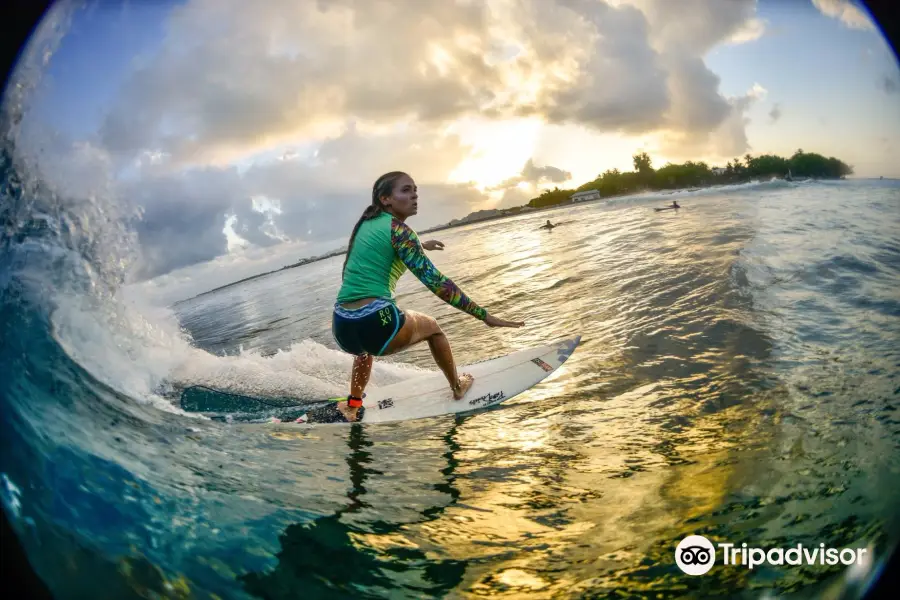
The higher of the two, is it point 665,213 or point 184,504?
point 665,213

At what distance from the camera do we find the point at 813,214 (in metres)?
3.20

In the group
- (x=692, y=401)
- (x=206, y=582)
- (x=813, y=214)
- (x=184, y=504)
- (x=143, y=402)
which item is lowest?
(x=692, y=401)

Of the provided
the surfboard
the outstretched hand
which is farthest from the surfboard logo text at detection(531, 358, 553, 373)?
the outstretched hand

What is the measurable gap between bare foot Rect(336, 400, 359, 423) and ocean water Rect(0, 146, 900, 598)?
0.22 m

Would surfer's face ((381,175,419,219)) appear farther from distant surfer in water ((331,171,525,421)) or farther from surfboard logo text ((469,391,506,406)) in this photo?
surfboard logo text ((469,391,506,406))

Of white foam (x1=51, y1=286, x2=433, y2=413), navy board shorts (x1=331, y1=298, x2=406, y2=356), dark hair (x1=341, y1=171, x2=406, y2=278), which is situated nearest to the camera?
white foam (x1=51, y1=286, x2=433, y2=413)

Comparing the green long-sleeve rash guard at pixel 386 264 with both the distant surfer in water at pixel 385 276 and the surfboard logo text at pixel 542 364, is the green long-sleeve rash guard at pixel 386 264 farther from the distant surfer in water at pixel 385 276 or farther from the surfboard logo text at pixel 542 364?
the surfboard logo text at pixel 542 364

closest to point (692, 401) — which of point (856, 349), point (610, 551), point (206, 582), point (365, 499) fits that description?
point (856, 349)

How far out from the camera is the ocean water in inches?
57.8

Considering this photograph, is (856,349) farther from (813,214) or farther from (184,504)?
(184,504)

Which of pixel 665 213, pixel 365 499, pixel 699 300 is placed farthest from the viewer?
pixel 665 213

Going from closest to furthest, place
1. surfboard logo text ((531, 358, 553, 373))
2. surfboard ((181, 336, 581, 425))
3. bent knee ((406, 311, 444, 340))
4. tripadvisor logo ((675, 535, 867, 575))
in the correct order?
tripadvisor logo ((675, 535, 867, 575)) < bent knee ((406, 311, 444, 340)) < surfboard ((181, 336, 581, 425)) < surfboard logo text ((531, 358, 553, 373))

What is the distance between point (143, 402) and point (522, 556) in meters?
2.73

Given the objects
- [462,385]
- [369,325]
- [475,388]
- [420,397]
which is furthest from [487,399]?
[369,325]
